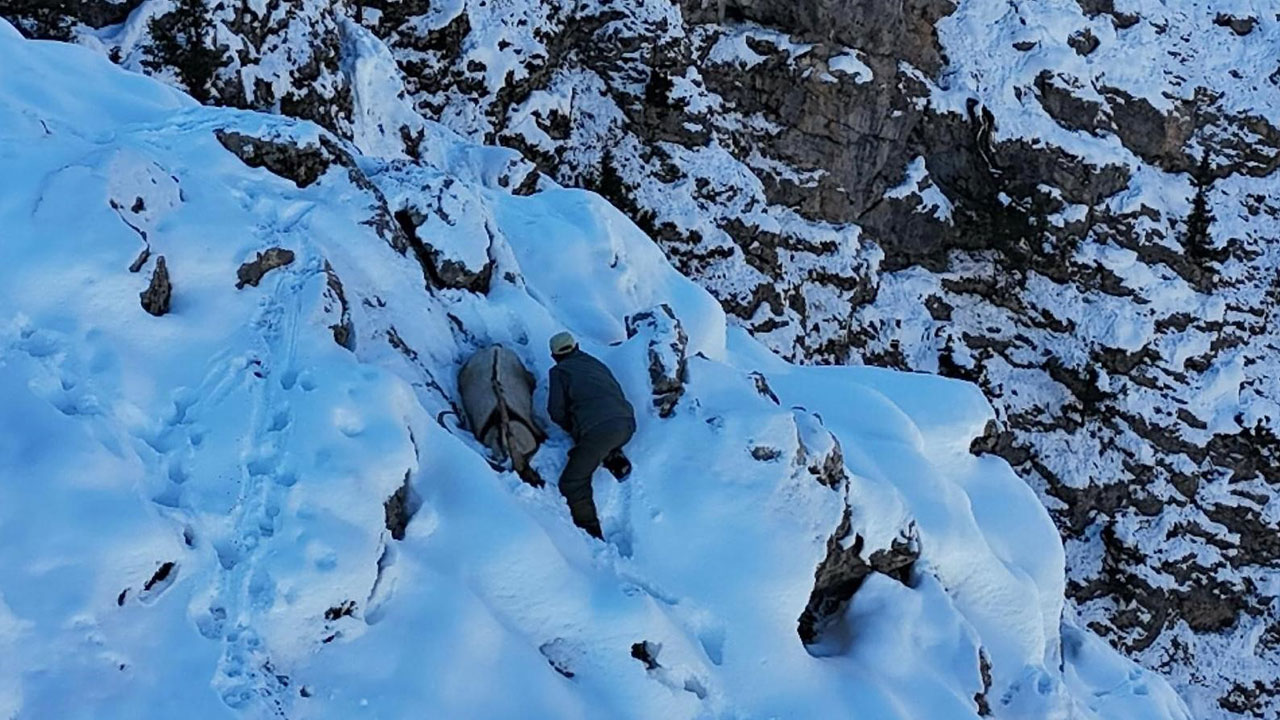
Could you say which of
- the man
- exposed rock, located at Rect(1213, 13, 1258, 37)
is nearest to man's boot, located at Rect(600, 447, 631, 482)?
the man

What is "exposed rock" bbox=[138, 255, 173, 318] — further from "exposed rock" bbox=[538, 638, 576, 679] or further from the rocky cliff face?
the rocky cliff face

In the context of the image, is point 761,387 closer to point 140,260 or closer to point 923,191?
point 140,260

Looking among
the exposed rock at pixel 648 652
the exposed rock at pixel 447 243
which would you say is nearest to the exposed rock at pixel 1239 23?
the exposed rock at pixel 447 243

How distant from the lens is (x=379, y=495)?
18.6 feet

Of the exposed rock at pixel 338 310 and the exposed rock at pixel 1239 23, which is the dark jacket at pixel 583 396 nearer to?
the exposed rock at pixel 338 310

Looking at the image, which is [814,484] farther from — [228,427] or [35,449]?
[35,449]

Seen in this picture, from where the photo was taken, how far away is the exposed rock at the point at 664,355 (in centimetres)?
740

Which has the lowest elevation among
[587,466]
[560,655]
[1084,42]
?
[1084,42]

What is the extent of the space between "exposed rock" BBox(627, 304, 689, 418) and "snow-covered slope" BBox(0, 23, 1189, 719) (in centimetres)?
8

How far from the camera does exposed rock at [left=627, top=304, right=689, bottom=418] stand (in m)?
7.40

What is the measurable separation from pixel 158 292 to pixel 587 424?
→ 9.30 feet

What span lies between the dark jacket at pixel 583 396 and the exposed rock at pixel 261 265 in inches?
80.2

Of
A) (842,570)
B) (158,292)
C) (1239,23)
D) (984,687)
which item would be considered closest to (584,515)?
(842,570)

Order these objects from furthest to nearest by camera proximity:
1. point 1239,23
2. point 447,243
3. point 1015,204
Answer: point 1239,23 → point 1015,204 → point 447,243
